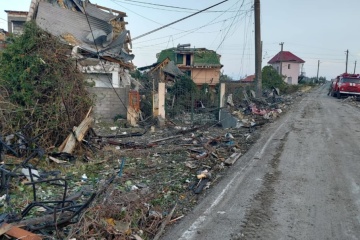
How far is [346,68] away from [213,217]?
7529cm

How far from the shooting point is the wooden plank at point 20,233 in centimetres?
338

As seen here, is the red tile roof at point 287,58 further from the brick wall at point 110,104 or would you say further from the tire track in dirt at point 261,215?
the tire track in dirt at point 261,215

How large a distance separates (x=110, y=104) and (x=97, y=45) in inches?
197

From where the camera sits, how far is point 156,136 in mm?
10930

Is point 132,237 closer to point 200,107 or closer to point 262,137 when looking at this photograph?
point 262,137

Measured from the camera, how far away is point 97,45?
1731 cm

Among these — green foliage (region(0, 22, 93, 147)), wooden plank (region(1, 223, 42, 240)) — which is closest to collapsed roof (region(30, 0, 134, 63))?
green foliage (region(0, 22, 93, 147))

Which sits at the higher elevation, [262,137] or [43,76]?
[43,76]

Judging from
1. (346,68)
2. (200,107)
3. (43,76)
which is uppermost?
(346,68)

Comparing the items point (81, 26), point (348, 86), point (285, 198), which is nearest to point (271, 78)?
point (348, 86)

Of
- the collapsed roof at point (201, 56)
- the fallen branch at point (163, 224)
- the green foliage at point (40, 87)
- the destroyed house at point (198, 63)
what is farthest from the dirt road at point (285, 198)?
the collapsed roof at point (201, 56)

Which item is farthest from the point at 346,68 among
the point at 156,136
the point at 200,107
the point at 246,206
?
the point at 246,206

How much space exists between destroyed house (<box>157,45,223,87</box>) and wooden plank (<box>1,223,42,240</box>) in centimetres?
3701

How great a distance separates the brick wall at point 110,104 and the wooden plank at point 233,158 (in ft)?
24.8
